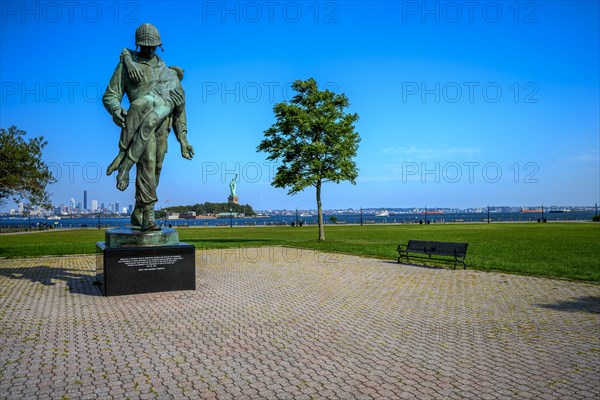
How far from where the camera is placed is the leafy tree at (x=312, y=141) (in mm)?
23797

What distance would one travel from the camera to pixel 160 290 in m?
9.59

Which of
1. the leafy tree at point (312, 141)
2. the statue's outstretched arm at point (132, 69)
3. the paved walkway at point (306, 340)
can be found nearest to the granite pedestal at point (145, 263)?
the paved walkway at point (306, 340)

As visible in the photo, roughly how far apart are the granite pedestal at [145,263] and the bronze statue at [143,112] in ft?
1.78

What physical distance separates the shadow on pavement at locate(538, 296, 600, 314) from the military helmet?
977 centimetres

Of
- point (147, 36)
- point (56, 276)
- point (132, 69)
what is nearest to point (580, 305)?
point (132, 69)

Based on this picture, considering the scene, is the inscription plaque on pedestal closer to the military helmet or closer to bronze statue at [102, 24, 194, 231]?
bronze statue at [102, 24, 194, 231]

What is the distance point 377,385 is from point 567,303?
5.98m

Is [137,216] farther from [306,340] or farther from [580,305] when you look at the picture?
[580,305]

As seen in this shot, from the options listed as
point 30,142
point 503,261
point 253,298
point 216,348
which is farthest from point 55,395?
point 30,142

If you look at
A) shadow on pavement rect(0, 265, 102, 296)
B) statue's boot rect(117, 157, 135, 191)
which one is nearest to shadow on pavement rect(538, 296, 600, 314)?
statue's boot rect(117, 157, 135, 191)

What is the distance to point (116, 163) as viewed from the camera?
977cm

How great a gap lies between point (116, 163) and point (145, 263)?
91.5 inches

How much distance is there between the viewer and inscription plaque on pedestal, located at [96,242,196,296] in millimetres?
9102

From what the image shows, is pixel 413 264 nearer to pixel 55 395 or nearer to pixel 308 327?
pixel 308 327
